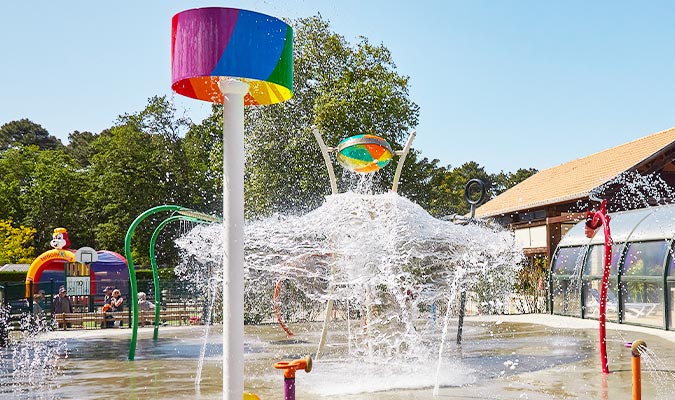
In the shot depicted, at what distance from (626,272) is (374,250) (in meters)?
9.40

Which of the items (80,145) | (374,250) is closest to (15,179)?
(80,145)

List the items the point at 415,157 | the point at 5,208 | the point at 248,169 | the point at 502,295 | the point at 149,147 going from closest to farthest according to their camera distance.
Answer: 1. the point at 502,295
2. the point at 248,169
3. the point at 415,157
4. the point at 149,147
5. the point at 5,208

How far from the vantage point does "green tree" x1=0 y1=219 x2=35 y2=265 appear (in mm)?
41812

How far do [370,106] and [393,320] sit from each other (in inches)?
616

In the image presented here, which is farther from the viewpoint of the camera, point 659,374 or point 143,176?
point 143,176

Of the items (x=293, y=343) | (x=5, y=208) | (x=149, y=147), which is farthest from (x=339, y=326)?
(x=5, y=208)

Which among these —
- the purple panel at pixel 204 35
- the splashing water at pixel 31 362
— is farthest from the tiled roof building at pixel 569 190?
the purple panel at pixel 204 35

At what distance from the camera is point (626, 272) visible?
15.5 metres

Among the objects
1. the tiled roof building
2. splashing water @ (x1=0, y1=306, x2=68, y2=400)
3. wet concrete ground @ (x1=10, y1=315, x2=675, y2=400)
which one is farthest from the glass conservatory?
splashing water @ (x1=0, y1=306, x2=68, y2=400)

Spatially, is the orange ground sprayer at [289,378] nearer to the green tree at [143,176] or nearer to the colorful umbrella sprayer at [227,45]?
the colorful umbrella sprayer at [227,45]

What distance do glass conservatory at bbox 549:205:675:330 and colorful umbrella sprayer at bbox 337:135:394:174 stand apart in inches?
308

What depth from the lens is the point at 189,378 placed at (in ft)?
29.5

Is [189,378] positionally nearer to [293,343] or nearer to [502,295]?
[293,343]

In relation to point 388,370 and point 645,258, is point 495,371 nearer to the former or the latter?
point 388,370
